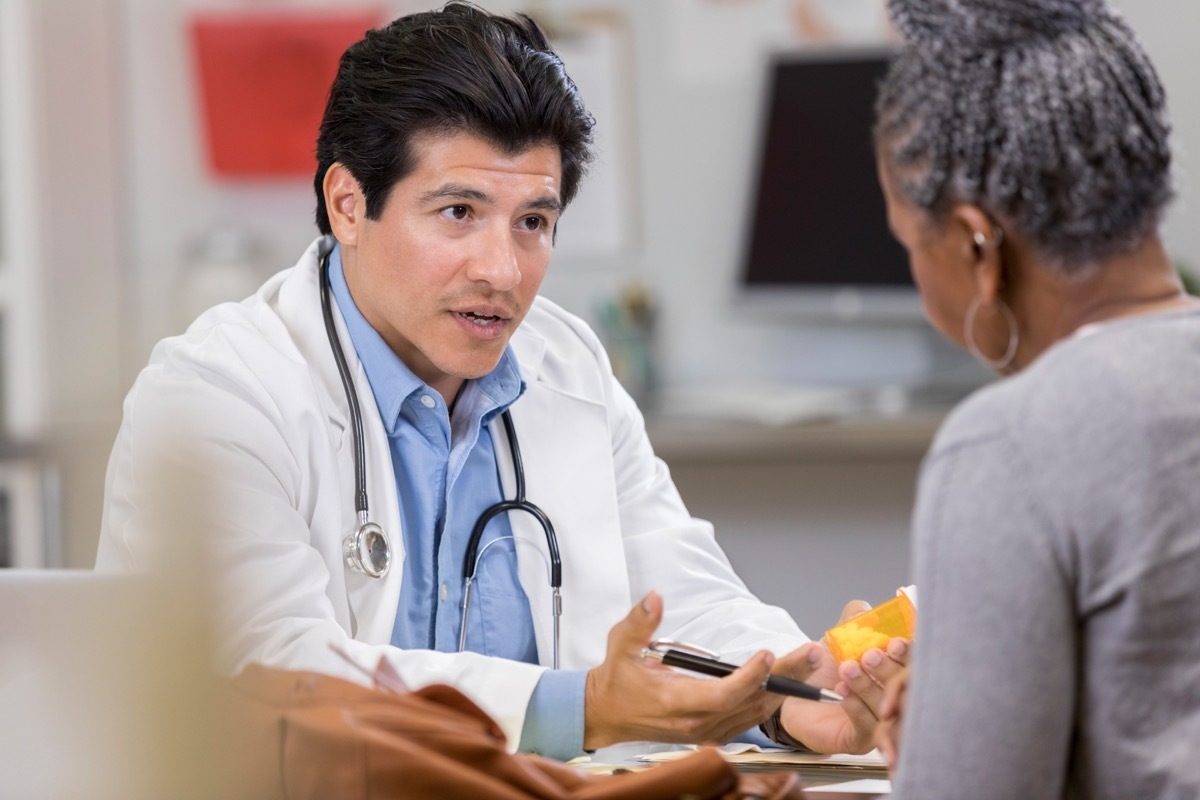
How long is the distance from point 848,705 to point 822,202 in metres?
2.13

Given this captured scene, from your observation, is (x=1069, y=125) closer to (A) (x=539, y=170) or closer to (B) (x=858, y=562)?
(A) (x=539, y=170)

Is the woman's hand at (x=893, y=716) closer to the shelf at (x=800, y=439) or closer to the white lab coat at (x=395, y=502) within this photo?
the white lab coat at (x=395, y=502)

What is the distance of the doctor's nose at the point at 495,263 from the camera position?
1.52 metres

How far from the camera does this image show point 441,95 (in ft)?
4.93

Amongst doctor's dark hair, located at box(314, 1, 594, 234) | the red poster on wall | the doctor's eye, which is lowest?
the doctor's eye

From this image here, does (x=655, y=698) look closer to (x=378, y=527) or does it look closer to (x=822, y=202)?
(x=378, y=527)

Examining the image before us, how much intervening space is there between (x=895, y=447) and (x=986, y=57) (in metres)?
2.19

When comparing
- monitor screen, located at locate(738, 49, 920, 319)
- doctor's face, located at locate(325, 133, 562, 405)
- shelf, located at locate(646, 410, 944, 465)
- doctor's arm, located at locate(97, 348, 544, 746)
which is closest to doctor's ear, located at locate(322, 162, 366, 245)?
doctor's face, located at locate(325, 133, 562, 405)

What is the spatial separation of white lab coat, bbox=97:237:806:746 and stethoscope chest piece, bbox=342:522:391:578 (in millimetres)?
11

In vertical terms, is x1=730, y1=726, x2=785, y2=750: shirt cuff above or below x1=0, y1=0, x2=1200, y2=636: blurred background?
below

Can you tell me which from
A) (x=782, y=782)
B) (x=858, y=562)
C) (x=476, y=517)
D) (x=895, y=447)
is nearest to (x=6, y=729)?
(x=782, y=782)

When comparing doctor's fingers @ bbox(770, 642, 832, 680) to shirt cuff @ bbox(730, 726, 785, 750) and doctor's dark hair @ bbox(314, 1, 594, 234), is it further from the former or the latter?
doctor's dark hair @ bbox(314, 1, 594, 234)

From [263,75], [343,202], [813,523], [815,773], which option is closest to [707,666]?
A: [815,773]

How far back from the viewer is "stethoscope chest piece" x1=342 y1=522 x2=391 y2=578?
A: 1.39 meters
